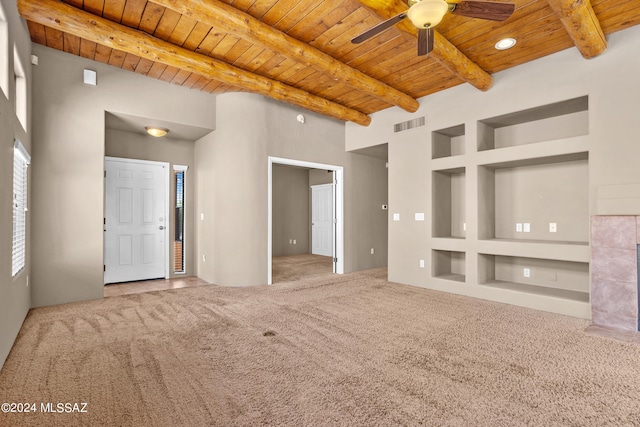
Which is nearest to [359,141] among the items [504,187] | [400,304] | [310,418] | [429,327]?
[504,187]

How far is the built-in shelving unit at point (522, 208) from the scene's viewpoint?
3.92 m

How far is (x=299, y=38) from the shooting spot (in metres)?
3.56

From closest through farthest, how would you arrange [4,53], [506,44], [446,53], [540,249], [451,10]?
[451,10]
[4,53]
[446,53]
[506,44]
[540,249]

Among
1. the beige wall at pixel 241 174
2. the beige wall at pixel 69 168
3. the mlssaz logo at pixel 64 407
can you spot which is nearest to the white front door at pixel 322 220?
the beige wall at pixel 241 174

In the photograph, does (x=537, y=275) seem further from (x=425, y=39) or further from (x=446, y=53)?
(x=425, y=39)

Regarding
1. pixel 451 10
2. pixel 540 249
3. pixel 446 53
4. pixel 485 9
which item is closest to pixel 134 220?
pixel 446 53

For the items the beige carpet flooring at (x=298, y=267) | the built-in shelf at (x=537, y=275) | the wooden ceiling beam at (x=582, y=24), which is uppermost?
the wooden ceiling beam at (x=582, y=24)

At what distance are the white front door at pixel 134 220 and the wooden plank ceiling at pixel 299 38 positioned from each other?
174cm

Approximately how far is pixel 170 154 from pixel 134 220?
1.32 metres

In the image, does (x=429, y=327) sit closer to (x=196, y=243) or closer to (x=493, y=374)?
(x=493, y=374)

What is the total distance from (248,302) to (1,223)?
2.57 meters

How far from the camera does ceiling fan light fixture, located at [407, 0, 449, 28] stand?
225cm

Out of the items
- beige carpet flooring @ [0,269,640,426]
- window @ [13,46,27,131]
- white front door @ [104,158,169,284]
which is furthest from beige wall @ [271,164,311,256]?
window @ [13,46,27,131]

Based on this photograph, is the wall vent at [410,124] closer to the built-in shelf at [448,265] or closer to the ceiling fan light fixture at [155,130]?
the built-in shelf at [448,265]
